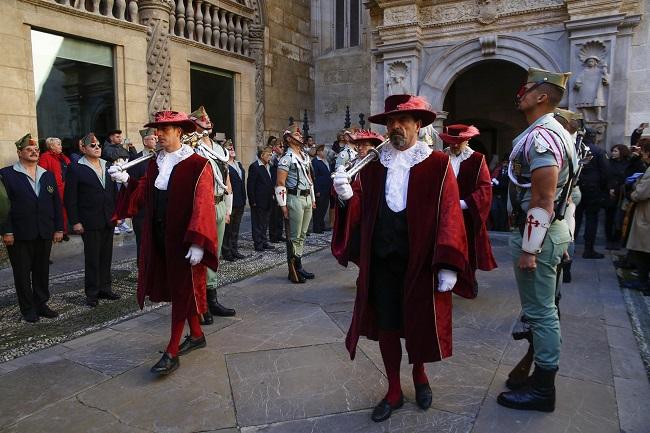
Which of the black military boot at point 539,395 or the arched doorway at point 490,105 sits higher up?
the arched doorway at point 490,105

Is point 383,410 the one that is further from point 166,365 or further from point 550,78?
point 550,78

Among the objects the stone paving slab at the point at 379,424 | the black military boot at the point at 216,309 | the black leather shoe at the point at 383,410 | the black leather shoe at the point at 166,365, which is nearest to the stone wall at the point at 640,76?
the black military boot at the point at 216,309

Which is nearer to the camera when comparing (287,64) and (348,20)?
(287,64)

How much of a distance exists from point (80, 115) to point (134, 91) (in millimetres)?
1172

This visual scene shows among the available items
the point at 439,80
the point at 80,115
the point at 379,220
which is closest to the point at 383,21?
the point at 439,80

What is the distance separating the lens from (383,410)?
297 centimetres

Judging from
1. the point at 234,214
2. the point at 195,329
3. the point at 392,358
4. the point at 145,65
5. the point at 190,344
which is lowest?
the point at 190,344

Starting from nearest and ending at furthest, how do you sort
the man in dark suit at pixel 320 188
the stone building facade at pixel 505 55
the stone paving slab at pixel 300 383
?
the stone paving slab at pixel 300 383, the stone building facade at pixel 505 55, the man in dark suit at pixel 320 188

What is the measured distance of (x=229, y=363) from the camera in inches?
151

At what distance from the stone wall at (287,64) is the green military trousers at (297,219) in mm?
7984

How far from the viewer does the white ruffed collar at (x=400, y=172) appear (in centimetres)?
292

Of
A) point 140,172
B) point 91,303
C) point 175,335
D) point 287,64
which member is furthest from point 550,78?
point 287,64

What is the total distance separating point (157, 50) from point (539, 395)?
33.2 feet

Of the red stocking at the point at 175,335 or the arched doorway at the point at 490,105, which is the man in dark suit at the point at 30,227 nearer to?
the red stocking at the point at 175,335
